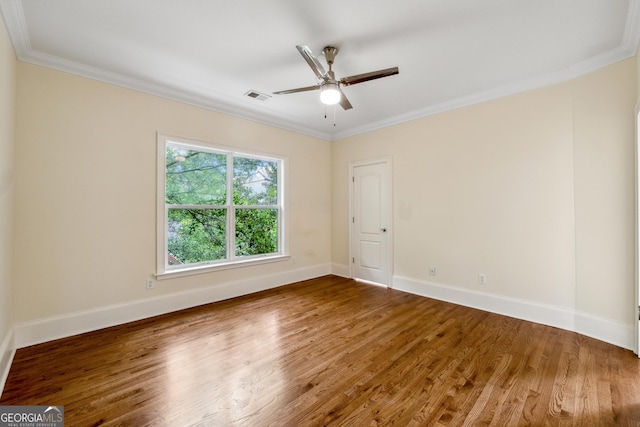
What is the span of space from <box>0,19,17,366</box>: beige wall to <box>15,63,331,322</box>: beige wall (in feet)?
0.60

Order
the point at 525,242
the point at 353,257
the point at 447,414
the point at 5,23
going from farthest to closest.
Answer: the point at 353,257
the point at 525,242
the point at 5,23
the point at 447,414

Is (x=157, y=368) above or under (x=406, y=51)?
under

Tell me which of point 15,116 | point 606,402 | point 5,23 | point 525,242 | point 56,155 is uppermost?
point 5,23

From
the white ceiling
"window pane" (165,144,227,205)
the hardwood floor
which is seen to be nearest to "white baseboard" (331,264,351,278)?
the hardwood floor

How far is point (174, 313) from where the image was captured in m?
3.29

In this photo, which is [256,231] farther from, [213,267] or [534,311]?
[534,311]

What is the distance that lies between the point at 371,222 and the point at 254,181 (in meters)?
2.08

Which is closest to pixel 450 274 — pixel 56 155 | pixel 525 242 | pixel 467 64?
pixel 525 242

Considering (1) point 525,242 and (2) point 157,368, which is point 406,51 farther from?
(2) point 157,368

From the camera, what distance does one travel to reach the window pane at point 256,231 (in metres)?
4.10

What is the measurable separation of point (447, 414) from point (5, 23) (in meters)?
4.11

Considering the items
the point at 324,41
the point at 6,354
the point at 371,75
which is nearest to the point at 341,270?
the point at 371,75

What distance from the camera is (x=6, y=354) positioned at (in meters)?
2.12

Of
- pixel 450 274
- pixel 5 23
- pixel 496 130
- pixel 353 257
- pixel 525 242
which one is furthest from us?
pixel 353 257
